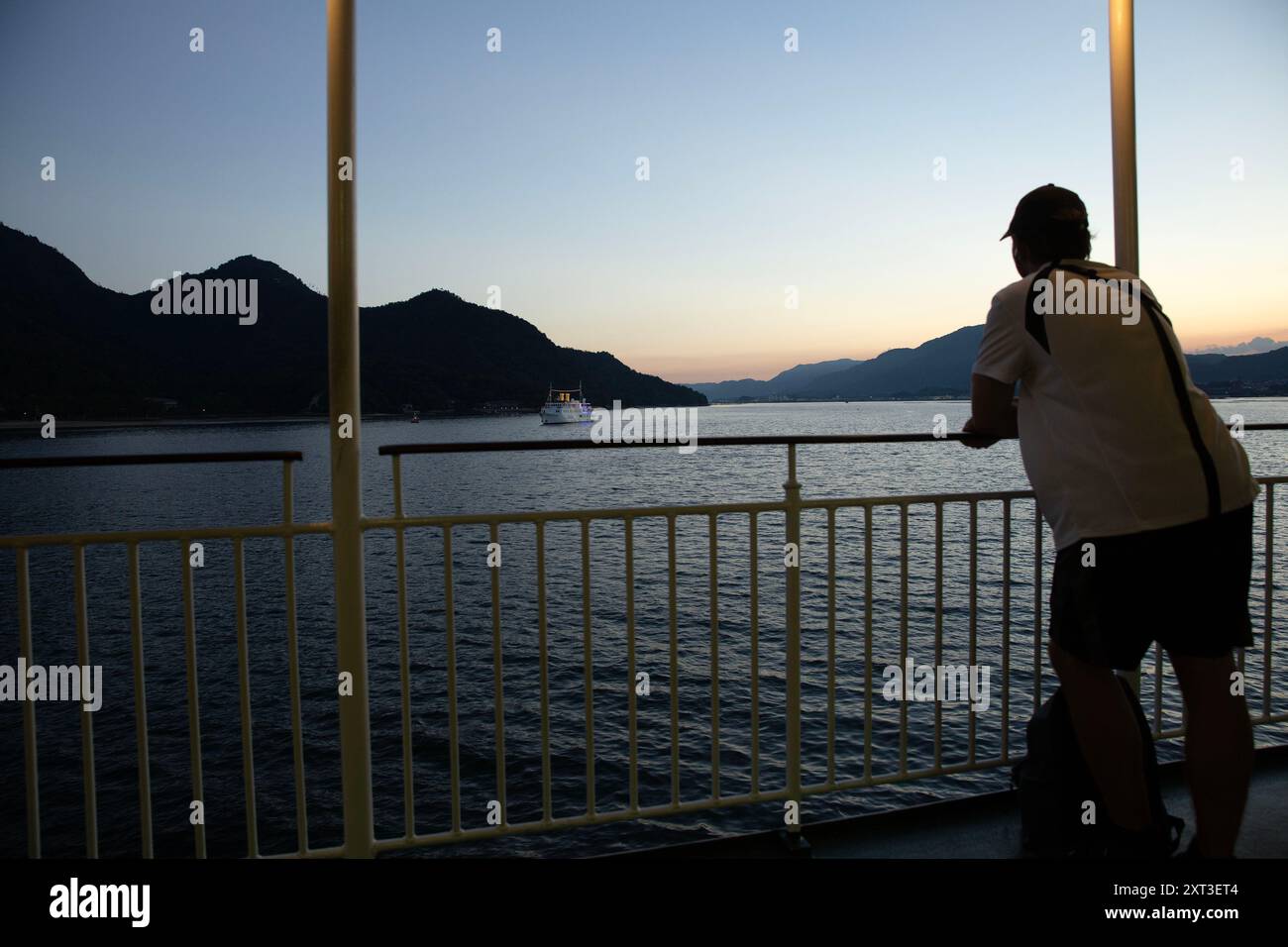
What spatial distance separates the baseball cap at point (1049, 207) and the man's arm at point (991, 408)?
0.33 meters

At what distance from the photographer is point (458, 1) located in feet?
17.7

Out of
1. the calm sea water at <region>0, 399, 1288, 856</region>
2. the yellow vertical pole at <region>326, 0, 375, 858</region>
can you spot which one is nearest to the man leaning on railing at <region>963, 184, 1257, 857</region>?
the calm sea water at <region>0, 399, 1288, 856</region>

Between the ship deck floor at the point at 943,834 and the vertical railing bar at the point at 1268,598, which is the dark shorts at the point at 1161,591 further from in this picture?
the vertical railing bar at the point at 1268,598

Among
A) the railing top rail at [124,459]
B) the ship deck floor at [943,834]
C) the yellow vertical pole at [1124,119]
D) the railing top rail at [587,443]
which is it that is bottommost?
the ship deck floor at [943,834]

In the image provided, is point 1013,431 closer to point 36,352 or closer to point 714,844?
point 714,844

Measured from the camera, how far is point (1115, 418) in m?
1.40

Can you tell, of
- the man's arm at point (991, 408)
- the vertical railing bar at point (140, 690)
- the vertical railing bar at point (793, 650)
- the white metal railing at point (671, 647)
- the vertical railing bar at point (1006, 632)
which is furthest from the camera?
the vertical railing bar at point (1006, 632)

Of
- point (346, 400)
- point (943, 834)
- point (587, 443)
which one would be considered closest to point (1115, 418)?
point (587, 443)

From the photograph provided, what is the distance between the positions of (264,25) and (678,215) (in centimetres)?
2424

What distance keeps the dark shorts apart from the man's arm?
0.28 m

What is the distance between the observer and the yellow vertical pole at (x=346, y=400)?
1.84 meters

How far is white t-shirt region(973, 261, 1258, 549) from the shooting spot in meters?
1.40

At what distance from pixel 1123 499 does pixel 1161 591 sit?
19 centimetres

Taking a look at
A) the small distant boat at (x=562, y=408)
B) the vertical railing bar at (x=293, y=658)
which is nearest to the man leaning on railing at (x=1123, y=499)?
the vertical railing bar at (x=293, y=658)
